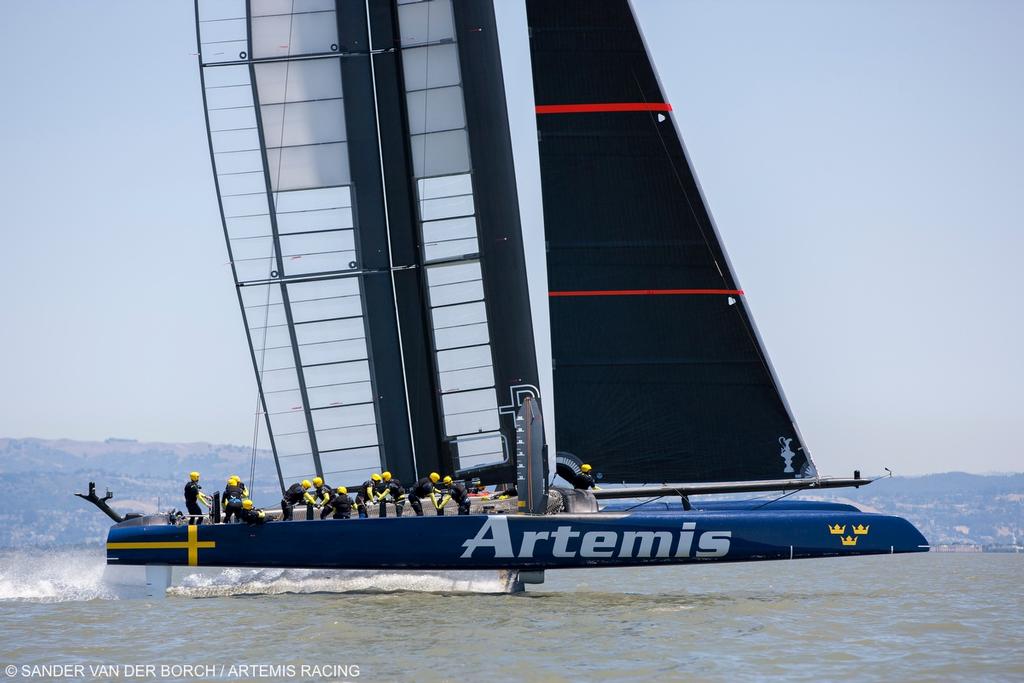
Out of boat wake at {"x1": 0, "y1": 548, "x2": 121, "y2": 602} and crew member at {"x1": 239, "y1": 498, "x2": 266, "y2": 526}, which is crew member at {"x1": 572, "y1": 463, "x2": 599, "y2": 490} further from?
boat wake at {"x1": 0, "y1": 548, "x2": 121, "y2": 602}

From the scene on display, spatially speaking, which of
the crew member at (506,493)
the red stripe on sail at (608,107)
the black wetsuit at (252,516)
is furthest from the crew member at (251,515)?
the red stripe on sail at (608,107)

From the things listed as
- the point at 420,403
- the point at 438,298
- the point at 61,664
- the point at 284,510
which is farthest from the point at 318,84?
the point at 61,664

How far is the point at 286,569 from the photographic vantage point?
16.4m

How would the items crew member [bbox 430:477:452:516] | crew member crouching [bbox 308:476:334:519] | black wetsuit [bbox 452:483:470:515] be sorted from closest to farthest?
black wetsuit [bbox 452:483:470:515] → crew member [bbox 430:477:452:516] → crew member crouching [bbox 308:476:334:519]

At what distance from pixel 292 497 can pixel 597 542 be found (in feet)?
13.7

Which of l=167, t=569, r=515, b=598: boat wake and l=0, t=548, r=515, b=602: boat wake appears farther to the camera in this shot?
l=167, t=569, r=515, b=598: boat wake

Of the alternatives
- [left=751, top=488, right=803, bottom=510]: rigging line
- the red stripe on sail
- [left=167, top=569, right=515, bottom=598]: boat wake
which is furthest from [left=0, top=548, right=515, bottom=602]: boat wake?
the red stripe on sail

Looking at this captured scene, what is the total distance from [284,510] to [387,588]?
1.64 m

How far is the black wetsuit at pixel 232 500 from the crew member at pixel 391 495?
176 cm

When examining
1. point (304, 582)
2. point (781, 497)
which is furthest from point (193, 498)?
point (781, 497)

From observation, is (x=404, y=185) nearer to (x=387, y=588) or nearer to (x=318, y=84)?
(x=318, y=84)

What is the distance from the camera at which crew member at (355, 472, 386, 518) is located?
1666 centimetres

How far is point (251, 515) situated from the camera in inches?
623

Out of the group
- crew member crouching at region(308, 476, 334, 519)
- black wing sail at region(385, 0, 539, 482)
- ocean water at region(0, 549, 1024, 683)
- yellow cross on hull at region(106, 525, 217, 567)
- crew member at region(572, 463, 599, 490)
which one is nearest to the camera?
ocean water at region(0, 549, 1024, 683)
